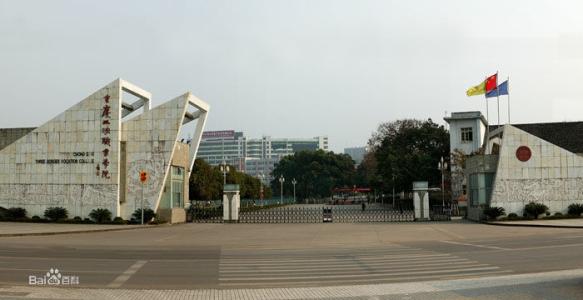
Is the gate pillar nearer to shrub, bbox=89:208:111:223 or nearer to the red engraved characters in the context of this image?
shrub, bbox=89:208:111:223

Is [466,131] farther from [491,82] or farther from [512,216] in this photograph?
[512,216]

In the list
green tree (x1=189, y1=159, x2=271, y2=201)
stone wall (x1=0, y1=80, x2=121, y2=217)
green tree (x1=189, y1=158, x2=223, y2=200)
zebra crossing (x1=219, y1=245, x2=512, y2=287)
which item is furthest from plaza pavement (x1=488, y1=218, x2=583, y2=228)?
green tree (x1=189, y1=158, x2=223, y2=200)

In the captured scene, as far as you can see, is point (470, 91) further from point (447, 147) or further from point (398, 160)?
point (447, 147)

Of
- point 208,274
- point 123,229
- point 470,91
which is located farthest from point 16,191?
point 470,91

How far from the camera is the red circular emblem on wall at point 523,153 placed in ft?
115

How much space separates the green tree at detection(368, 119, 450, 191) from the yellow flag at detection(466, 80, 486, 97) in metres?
24.1

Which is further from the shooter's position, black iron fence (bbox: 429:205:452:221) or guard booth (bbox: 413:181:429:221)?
black iron fence (bbox: 429:205:452:221)

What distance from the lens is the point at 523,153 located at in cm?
3516

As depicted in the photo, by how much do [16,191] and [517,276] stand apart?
33802 millimetres

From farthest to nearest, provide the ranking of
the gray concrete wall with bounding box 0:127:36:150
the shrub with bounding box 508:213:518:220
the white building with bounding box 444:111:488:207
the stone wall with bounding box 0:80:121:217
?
the white building with bounding box 444:111:488:207
the gray concrete wall with bounding box 0:127:36:150
the stone wall with bounding box 0:80:121:217
the shrub with bounding box 508:213:518:220

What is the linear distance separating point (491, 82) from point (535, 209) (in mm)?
9443

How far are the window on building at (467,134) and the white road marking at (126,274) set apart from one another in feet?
202

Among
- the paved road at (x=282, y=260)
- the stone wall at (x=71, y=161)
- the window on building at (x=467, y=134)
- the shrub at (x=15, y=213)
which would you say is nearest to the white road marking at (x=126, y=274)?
Result: the paved road at (x=282, y=260)

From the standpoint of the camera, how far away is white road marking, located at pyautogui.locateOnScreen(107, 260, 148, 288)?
36.7 feet
